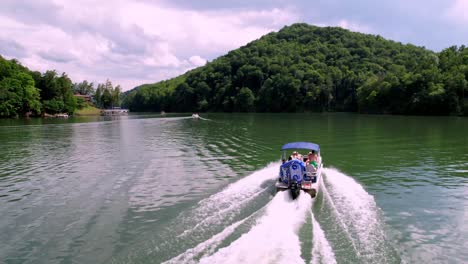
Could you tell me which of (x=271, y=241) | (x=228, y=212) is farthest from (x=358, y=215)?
(x=228, y=212)

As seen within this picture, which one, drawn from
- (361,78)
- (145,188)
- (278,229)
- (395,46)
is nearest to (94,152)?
(145,188)

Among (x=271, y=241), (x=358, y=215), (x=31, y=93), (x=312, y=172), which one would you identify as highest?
(x=31, y=93)

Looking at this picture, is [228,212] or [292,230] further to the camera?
[228,212]

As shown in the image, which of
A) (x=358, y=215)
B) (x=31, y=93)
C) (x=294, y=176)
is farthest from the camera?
(x=31, y=93)

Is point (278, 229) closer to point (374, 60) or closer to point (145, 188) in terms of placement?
point (145, 188)

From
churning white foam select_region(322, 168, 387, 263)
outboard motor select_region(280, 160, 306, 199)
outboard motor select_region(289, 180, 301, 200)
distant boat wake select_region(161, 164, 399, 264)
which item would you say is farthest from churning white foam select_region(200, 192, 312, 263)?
churning white foam select_region(322, 168, 387, 263)

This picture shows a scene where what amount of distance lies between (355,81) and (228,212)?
486ft

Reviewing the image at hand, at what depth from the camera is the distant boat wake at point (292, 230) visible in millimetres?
11148

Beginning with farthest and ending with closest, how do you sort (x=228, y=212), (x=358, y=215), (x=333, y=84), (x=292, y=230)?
1. (x=333, y=84)
2. (x=228, y=212)
3. (x=358, y=215)
4. (x=292, y=230)

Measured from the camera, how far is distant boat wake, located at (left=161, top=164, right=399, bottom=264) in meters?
11.1

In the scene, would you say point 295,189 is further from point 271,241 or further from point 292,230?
point 271,241

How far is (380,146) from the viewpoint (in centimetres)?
3634

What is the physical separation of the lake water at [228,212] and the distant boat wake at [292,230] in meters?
0.04

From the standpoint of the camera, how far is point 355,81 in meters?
152
